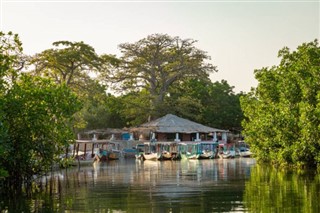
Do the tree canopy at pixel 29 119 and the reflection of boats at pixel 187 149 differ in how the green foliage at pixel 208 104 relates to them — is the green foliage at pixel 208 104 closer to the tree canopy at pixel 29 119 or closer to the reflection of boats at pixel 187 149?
the reflection of boats at pixel 187 149

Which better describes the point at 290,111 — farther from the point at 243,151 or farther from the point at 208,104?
the point at 208,104

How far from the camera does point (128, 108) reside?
235ft

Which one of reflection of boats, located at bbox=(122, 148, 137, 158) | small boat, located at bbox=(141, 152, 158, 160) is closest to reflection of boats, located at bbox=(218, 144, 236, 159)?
small boat, located at bbox=(141, 152, 158, 160)

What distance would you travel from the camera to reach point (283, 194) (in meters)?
22.6

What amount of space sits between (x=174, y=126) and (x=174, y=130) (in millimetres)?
456

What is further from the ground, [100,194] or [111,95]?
[111,95]

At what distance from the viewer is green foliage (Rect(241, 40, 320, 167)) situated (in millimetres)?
35031

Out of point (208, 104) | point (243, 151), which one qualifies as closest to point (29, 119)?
point (243, 151)

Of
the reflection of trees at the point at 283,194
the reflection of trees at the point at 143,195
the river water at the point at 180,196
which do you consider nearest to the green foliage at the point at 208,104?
the reflection of trees at the point at 143,195

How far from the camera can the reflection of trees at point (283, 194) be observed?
61.8 feet

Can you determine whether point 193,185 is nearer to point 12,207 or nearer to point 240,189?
point 240,189

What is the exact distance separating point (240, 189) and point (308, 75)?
1500 cm

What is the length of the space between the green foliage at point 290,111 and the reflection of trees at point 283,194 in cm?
401

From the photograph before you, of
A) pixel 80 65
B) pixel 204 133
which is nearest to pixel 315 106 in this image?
pixel 80 65
